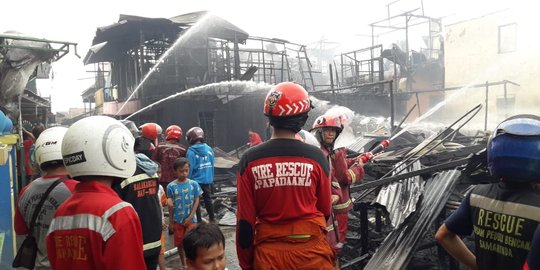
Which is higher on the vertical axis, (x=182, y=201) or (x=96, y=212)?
(x=96, y=212)

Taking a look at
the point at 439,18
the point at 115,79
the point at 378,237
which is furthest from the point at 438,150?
the point at 439,18

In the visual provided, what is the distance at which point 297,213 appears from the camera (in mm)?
2504

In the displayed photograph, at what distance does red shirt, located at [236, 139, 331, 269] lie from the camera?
2.50 metres

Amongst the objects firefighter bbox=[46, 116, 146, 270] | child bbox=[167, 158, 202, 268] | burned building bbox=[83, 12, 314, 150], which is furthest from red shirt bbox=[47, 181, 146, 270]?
burned building bbox=[83, 12, 314, 150]

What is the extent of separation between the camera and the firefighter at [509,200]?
1.73 metres

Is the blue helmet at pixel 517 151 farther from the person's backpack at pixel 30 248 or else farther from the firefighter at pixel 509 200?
the person's backpack at pixel 30 248

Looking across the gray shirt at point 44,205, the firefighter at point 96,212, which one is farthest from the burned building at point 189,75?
the firefighter at point 96,212

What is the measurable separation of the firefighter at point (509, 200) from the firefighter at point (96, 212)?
1692 millimetres

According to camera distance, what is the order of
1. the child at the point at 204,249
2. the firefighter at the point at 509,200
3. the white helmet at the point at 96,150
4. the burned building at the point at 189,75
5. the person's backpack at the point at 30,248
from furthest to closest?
the burned building at the point at 189,75
the person's backpack at the point at 30,248
the child at the point at 204,249
the white helmet at the point at 96,150
the firefighter at the point at 509,200

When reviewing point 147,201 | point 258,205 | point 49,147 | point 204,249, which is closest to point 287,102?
point 258,205

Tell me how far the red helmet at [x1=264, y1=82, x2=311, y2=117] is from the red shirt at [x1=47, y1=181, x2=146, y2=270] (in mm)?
1178

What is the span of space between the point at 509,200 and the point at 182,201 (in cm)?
394

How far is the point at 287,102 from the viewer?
2.59 meters

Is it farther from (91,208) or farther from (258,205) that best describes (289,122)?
(91,208)
